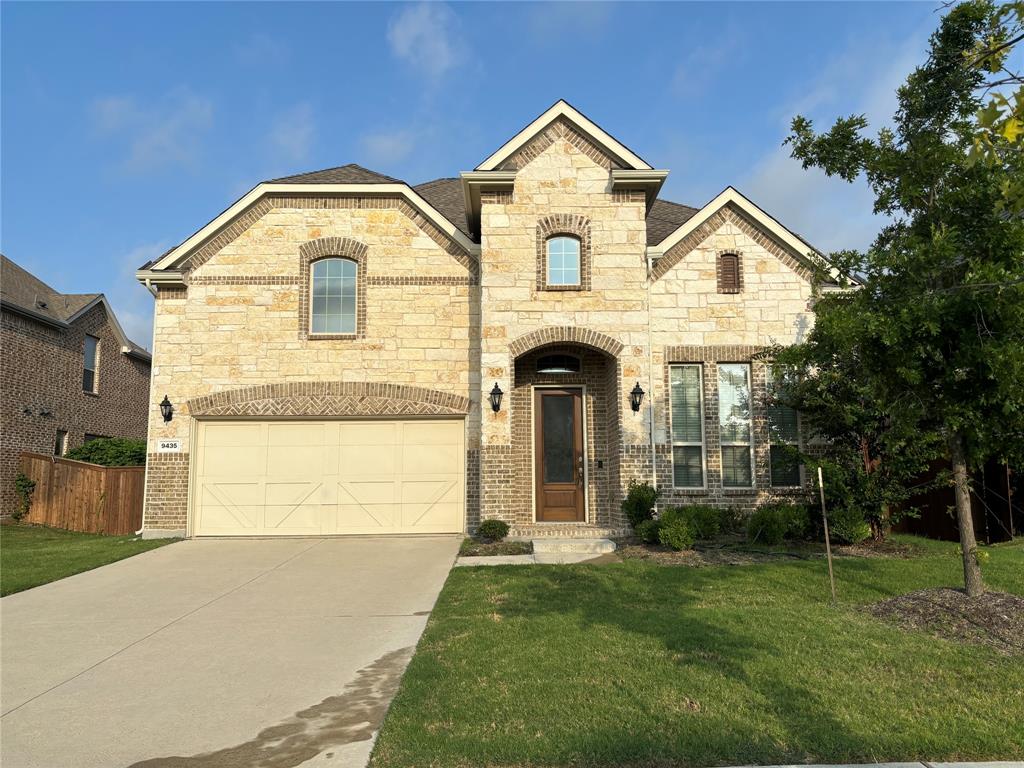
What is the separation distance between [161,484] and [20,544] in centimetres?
353

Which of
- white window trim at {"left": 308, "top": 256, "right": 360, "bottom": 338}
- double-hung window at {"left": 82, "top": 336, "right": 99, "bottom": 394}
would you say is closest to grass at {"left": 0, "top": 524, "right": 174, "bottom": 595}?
white window trim at {"left": 308, "top": 256, "right": 360, "bottom": 338}

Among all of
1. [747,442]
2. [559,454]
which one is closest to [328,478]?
[559,454]

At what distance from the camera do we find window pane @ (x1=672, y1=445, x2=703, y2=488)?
13.4m

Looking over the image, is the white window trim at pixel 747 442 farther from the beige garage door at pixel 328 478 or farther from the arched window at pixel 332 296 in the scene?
the arched window at pixel 332 296

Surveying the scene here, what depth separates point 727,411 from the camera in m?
13.6

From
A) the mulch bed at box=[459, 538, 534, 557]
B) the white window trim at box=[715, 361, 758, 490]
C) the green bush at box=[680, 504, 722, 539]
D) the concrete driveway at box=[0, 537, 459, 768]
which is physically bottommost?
the concrete driveway at box=[0, 537, 459, 768]

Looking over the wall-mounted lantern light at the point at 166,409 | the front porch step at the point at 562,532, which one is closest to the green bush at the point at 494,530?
the front porch step at the point at 562,532

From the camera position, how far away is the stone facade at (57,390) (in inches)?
707

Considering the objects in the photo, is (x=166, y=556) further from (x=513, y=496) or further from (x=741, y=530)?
(x=741, y=530)

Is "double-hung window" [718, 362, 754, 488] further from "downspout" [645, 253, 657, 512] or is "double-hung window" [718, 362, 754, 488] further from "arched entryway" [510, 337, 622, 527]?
"arched entryway" [510, 337, 622, 527]

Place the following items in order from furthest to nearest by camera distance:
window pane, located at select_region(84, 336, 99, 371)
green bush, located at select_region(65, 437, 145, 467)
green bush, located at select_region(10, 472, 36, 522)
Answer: window pane, located at select_region(84, 336, 99, 371), green bush, located at select_region(65, 437, 145, 467), green bush, located at select_region(10, 472, 36, 522)

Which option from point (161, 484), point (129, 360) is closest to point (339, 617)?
point (161, 484)

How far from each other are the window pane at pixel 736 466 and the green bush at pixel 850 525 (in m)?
2.35

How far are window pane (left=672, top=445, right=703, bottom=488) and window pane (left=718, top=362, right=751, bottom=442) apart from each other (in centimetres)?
64
